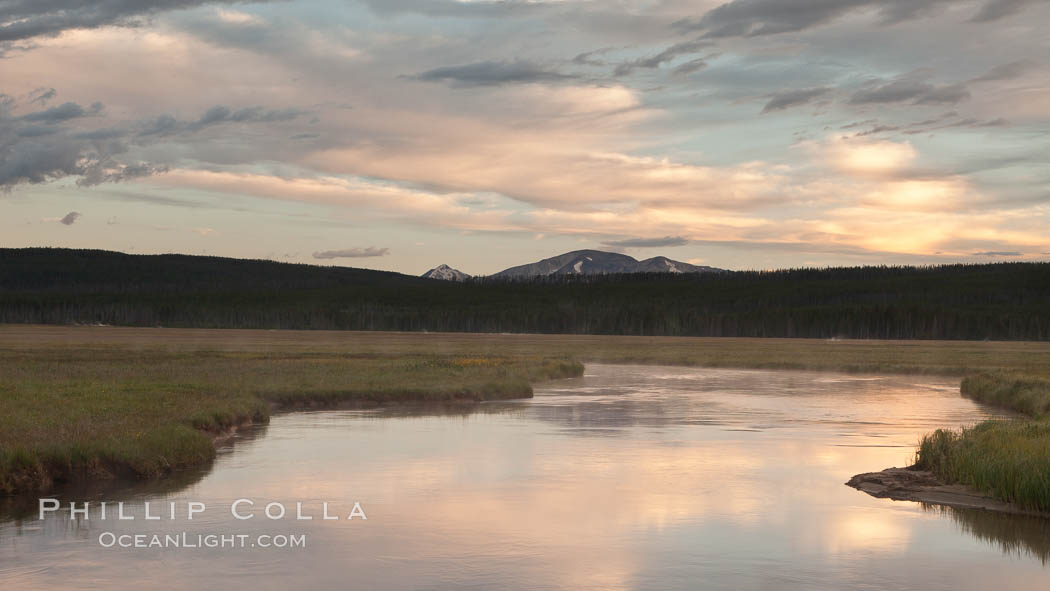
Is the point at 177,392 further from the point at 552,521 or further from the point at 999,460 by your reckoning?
the point at 999,460

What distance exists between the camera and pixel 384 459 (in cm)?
2758

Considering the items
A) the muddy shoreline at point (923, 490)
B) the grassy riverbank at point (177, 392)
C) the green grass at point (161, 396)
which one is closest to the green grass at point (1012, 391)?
the muddy shoreline at point (923, 490)

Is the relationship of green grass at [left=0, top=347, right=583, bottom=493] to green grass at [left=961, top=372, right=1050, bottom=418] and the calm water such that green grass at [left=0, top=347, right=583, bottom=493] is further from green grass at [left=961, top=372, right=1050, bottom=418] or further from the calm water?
green grass at [left=961, top=372, right=1050, bottom=418]

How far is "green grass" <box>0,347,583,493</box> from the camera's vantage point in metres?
23.1

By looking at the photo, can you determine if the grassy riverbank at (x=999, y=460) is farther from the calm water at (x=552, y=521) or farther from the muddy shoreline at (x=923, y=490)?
the calm water at (x=552, y=521)

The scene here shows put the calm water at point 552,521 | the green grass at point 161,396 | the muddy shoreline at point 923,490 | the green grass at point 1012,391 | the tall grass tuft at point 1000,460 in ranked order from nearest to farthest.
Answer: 1. the calm water at point 552,521
2. the tall grass tuft at point 1000,460
3. the muddy shoreline at point 923,490
4. the green grass at point 161,396
5. the green grass at point 1012,391

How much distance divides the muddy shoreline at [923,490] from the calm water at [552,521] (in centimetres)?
71

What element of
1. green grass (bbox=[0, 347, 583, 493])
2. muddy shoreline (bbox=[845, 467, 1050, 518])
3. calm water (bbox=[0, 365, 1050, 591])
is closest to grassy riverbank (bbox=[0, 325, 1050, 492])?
green grass (bbox=[0, 347, 583, 493])

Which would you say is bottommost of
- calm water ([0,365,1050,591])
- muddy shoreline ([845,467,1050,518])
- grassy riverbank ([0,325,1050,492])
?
calm water ([0,365,1050,591])

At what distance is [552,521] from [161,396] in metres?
21.3

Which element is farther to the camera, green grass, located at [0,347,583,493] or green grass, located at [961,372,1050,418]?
green grass, located at [961,372,1050,418]

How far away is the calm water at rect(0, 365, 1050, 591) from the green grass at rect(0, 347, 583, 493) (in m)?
1.23

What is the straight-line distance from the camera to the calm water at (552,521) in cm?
1568

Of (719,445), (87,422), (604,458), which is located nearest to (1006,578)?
(604,458)
